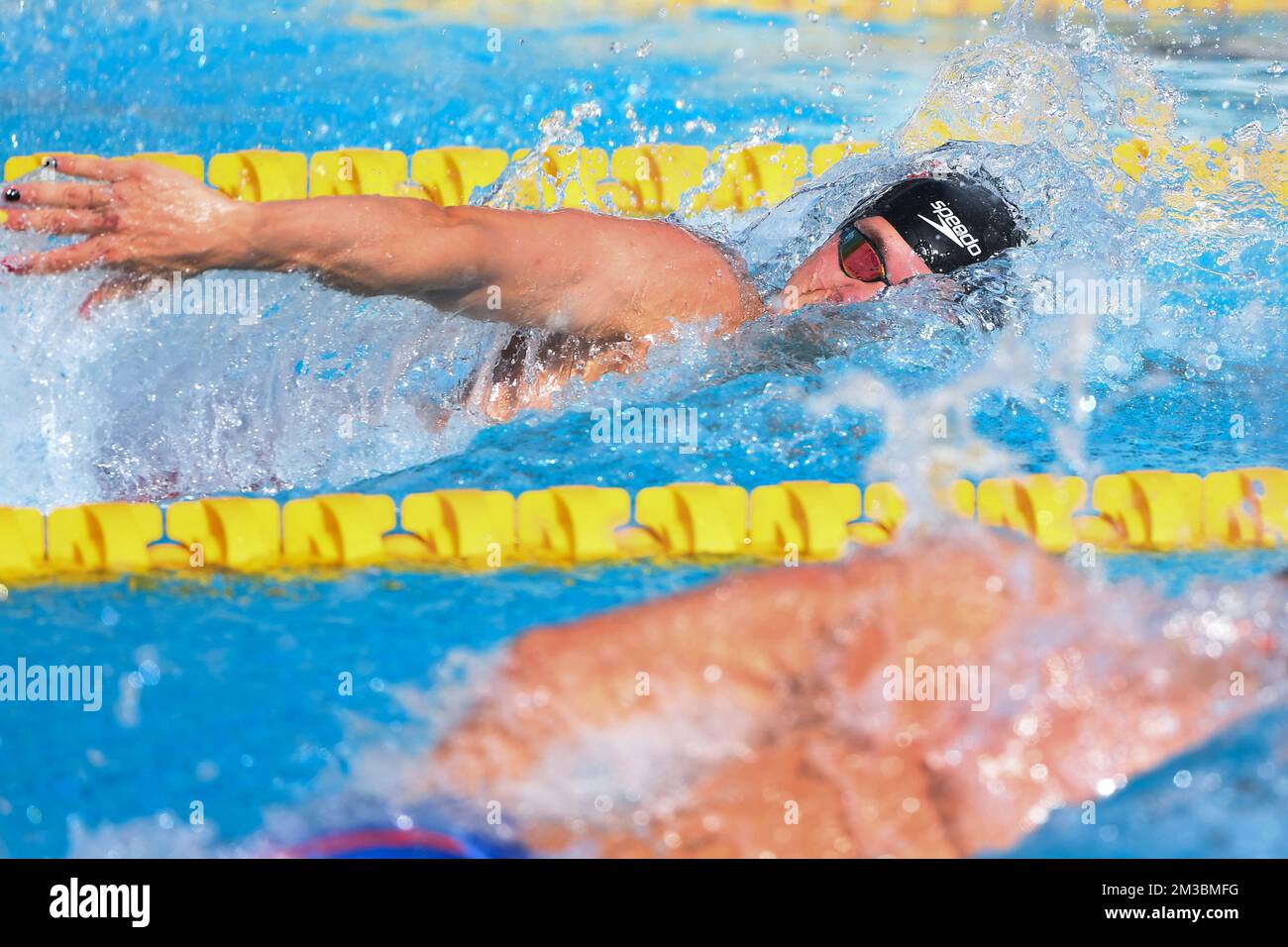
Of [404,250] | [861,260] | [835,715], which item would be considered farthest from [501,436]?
[835,715]

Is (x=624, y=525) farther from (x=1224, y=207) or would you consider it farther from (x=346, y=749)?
(x=1224, y=207)

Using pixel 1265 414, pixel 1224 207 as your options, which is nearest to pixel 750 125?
pixel 1224 207

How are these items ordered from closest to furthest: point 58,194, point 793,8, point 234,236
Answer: point 58,194 < point 234,236 < point 793,8

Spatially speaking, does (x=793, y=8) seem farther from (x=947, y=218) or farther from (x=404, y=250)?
(x=404, y=250)

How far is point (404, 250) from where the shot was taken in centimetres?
192

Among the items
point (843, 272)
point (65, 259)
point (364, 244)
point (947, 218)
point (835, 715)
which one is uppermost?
point (947, 218)

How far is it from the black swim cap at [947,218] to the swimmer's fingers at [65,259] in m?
1.54

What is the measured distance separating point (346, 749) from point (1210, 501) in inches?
→ 62.0

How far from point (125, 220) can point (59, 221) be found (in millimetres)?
78

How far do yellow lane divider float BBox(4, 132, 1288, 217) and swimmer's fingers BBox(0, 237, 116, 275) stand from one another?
2.24m

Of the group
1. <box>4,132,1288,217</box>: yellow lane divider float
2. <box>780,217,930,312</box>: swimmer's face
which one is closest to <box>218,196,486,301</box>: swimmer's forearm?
<box>780,217,930,312</box>: swimmer's face

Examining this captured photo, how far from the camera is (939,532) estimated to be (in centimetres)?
188

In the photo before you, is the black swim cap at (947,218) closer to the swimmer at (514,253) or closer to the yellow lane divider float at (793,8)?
the swimmer at (514,253)

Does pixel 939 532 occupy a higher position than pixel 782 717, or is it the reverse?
pixel 939 532
